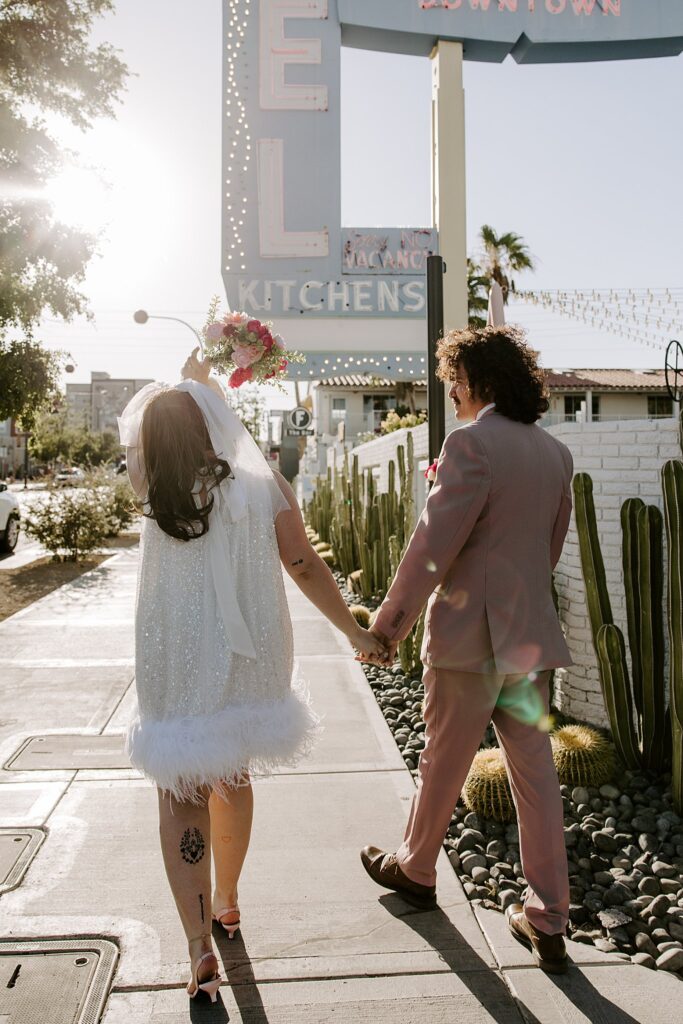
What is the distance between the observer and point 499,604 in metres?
2.70

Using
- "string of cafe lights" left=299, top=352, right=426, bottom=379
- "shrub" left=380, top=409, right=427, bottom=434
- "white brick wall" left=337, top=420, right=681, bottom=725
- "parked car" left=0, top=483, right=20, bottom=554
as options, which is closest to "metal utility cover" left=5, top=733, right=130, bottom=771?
"white brick wall" left=337, top=420, right=681, bottom=725

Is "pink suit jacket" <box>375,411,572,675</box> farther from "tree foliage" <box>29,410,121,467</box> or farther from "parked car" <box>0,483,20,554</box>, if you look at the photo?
"tree foliage" <box>29,410,121,467</box>

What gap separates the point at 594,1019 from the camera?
93.7 inches

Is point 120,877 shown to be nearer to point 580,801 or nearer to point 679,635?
point 580,801

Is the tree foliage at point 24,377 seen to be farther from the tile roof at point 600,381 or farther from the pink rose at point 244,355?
the tile roof at point 600,381

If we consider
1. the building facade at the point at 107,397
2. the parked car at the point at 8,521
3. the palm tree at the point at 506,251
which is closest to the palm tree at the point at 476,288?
the palm tree at the point at 506,251

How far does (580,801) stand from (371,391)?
3886 cm

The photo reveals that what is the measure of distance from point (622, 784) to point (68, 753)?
9.49 ft

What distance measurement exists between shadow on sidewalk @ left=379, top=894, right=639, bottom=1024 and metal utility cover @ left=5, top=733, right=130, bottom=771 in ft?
6.47

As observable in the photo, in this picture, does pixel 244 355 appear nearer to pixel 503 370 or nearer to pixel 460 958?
pixel 503 370

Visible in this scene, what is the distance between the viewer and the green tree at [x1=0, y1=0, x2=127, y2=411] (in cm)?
1102

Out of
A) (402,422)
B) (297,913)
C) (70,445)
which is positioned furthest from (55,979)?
(70,445)

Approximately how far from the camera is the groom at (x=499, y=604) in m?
2.66

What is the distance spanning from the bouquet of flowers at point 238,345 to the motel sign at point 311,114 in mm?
5574
